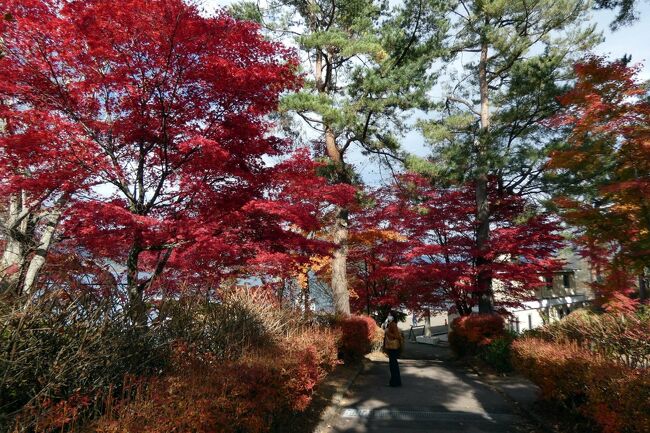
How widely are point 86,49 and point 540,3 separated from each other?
1491 cm

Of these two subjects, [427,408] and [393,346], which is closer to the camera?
[427,408]

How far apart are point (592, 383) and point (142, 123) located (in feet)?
24.4

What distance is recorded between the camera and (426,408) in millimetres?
7648

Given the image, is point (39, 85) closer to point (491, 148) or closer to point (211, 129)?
point (211, 129)

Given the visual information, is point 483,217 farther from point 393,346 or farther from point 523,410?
point 523,410

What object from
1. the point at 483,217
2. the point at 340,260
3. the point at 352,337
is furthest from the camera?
the point at 483,217

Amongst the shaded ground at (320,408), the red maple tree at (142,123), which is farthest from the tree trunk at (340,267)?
the red maple tree at (142,123)

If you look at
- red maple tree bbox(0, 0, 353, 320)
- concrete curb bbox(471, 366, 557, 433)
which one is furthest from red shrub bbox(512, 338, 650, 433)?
red maple tree bbox(0, 0, 353, 320)

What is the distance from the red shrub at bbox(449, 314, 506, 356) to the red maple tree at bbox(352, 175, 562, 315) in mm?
1284

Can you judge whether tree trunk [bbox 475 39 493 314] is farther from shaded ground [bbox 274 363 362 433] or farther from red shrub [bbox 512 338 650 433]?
red shrub [bbox 512 338 650 433]

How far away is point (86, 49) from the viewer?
20.3 ft

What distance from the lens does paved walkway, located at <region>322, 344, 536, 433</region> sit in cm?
650

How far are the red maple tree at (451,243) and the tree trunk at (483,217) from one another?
24 cm

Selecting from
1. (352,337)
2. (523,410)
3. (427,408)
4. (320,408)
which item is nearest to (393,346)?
(427,408)
